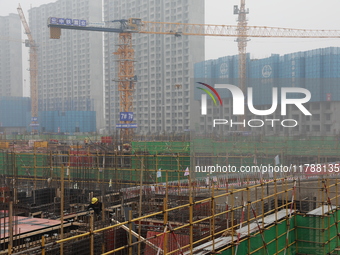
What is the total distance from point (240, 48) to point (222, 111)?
50003mm

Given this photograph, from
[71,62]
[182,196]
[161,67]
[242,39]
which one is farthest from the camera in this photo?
[71,62]

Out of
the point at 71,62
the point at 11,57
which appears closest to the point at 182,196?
the point at 71,62

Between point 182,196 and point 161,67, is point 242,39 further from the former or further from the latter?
point 182,196

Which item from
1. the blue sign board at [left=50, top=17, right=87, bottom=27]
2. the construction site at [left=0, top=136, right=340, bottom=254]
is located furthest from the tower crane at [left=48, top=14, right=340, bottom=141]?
the construction site at [left=0, top=136, right=340, bottom=254]

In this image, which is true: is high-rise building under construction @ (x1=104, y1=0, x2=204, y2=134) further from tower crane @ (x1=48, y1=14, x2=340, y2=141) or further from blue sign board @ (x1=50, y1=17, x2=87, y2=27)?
blue sign board @ (x1=50, y1=17, x2=87, y2=27)

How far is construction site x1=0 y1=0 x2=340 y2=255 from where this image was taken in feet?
27.0

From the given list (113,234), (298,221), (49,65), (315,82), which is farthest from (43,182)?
(49,65)

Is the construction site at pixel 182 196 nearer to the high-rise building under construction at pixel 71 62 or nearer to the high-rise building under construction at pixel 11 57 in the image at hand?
the high-rise building under construction at pixel 71 62

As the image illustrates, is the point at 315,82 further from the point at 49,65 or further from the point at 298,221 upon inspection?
the point at 49,65

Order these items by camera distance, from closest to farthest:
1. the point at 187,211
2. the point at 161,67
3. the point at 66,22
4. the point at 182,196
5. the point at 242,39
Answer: the point at 187,211 < the point at 182,196 < the point at 66,22 < the point at 242,39 < the point at 161,67

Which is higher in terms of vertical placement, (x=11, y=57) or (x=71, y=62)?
(x=11, y=57)

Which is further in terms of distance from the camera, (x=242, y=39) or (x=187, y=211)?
(x=242, y=39)

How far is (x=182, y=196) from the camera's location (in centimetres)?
1310

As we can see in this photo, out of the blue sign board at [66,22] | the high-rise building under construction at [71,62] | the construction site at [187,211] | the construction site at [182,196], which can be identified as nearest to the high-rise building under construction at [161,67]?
the high-rise building under construction at [71,62]
